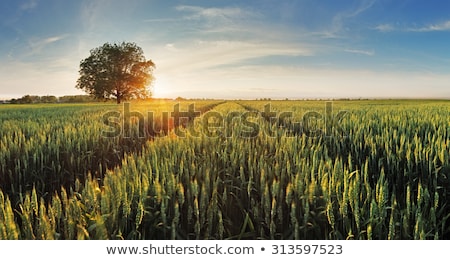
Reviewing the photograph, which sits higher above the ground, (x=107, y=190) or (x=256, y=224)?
(x=107, y=190)

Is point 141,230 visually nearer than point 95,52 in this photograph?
Yes

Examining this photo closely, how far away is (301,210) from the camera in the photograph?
6.28ft

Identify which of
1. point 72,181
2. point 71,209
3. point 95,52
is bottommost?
point 72,181

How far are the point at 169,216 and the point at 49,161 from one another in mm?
2459

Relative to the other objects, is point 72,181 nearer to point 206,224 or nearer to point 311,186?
point 206,224

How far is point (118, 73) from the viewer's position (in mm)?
19969

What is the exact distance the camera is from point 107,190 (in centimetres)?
186

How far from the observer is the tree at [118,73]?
1894 cm

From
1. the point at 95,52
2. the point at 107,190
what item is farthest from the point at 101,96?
the point at 107,190

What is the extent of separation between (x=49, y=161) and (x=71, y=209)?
2.32m

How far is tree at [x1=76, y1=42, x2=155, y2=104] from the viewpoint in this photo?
1894cm
